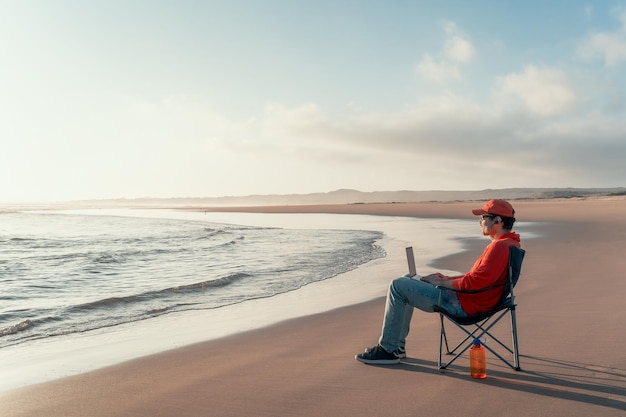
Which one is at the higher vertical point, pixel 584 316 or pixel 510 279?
pixel 510 279

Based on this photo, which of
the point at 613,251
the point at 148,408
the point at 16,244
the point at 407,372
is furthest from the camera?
the point at 16,244

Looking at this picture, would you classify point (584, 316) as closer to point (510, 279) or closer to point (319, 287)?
point (510, 279)

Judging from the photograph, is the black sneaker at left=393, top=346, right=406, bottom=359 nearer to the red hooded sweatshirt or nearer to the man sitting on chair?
the man sitting on chair

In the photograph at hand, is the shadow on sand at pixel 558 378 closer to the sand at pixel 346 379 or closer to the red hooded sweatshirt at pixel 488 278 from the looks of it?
the sand at pixel 346 379

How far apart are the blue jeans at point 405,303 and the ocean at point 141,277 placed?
14.2ft

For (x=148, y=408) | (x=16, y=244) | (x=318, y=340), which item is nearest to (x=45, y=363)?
(x=148, y=408)

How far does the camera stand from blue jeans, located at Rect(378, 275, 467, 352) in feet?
15.6

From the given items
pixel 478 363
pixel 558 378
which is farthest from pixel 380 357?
pixel 558 378

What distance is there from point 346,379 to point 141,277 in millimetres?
8698

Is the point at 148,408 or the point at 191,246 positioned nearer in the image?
the point at 148,408

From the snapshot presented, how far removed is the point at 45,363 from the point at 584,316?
20.3ft

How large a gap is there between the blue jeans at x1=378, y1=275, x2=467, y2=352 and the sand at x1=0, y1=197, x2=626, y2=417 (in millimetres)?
259

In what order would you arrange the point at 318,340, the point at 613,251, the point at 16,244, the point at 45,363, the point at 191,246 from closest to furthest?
the point at 45,363 → the point at 318,340 → the point at 613,251 → the point at 191,246 → the point at 16,244

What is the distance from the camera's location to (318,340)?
6090 millimetres
